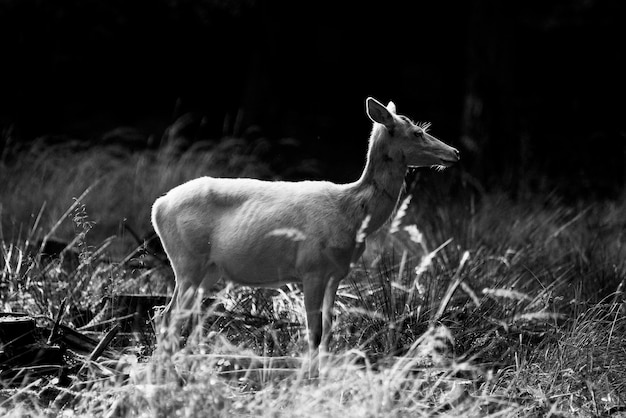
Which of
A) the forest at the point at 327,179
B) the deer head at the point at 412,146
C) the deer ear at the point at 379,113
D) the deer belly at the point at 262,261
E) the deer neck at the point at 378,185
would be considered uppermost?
the deer ear at the point at 379,113

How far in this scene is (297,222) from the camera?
13.9ft

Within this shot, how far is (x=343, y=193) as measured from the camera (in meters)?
4.32

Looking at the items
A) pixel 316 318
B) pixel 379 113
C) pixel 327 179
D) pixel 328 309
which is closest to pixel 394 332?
pixel 328 309

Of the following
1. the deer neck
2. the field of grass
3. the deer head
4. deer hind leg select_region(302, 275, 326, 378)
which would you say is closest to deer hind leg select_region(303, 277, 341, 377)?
deer hind leg select_region(302, 275, 326, 378)

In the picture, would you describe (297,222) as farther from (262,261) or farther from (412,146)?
(412,146)

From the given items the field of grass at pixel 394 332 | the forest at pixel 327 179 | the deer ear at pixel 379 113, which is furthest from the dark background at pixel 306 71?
the deer ear at pixel 379 113

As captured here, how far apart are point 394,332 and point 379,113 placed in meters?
1.10

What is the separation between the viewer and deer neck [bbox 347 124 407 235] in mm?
4281

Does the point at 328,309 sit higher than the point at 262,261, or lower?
lower

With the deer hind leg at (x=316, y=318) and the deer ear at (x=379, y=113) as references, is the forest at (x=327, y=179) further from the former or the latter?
the deer ear at (x=379, y=113)

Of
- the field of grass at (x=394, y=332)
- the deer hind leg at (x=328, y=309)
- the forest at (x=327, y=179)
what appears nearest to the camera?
the field of grass at (x=394, y=332)

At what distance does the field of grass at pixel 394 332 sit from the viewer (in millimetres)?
3553

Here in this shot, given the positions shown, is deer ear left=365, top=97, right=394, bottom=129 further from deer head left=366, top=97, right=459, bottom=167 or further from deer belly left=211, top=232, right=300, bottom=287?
deer belly left=211, top=232, right=300, bottom=287

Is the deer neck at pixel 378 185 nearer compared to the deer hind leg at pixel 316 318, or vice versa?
the deer hind leg at pixel 316 318
